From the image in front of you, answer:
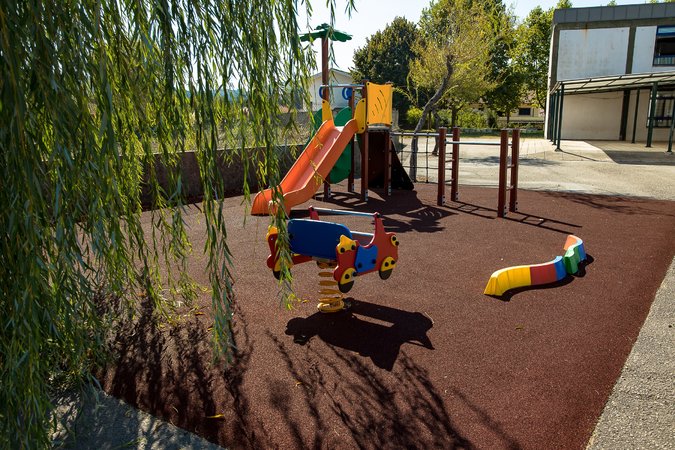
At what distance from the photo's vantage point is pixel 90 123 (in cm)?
207

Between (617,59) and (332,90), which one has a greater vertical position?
(617,59)

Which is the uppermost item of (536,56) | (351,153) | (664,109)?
(536,56)

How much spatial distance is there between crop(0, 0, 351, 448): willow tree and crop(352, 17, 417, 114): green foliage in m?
38.7

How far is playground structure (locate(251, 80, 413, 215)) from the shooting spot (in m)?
9.27

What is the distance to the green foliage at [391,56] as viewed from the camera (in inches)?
1580

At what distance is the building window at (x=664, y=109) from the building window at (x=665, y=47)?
6.41 ft

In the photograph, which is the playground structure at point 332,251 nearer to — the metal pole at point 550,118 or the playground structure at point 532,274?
the playground structure at point 532,274

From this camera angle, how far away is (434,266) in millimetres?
5887

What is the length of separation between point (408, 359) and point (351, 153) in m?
8.31

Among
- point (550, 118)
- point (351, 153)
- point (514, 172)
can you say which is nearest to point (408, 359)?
point (514, 172)

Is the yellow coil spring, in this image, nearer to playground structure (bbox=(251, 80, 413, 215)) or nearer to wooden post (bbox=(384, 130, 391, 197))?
playground structure (bbox=(251, 80, 413, 215))

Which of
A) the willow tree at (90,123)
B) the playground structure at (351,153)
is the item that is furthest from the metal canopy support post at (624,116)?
the willow tree at (90,123)

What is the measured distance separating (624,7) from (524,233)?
25.4 meters

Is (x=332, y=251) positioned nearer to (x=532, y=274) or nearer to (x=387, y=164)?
(x=532, y=274)
